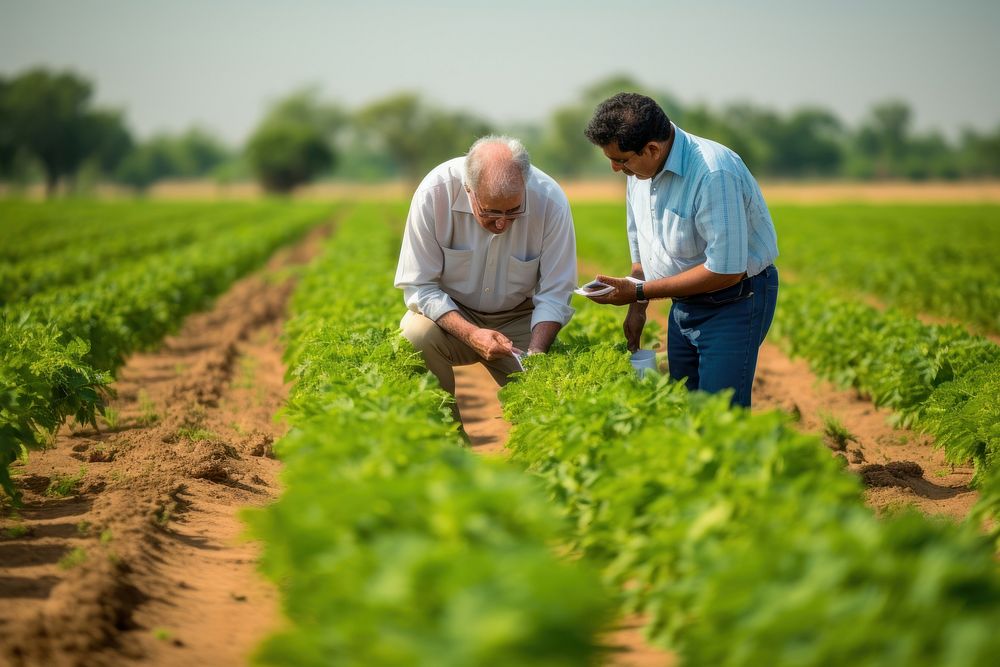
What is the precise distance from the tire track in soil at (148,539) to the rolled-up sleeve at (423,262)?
5.24 feet

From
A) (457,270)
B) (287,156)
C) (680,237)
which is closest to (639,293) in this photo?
(680,237)

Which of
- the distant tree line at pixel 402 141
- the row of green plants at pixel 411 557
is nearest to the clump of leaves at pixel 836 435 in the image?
the row of green plants at pixel 411 557

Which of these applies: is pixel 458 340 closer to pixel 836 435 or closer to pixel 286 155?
pixel 836 435

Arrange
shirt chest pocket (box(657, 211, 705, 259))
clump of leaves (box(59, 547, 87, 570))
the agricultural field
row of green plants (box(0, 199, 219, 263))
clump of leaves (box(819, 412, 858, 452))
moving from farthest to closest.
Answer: row of green plants (box(0, 199, 219, 263)) → clump of leaves (box(819, 412, 858, 452)) → shirt chest pocket (box(657, 211, 705, 259)) → clump of leaves (box(59, 547, 87, 570)) → the agricultural field

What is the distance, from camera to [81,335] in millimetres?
8086

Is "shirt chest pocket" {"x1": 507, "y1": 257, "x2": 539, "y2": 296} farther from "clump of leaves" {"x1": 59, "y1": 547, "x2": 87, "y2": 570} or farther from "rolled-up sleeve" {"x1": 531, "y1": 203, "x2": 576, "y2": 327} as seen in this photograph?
"clump of leaves" {"x1": 59, "y1": 547, "x2": 87, "y2": 570}

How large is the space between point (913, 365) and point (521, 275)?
3358mm

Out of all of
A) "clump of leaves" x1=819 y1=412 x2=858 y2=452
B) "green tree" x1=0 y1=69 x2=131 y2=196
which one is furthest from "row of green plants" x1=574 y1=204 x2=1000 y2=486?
"green tree" x1=0 y1=69 x2=131 y2=196

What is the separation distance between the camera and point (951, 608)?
246 centimetres

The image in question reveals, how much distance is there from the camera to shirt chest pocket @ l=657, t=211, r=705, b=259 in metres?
5.11

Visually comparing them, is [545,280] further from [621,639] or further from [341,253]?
[341,253]

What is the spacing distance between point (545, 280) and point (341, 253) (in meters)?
10.6

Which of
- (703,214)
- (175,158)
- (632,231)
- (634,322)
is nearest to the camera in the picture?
(703,214)

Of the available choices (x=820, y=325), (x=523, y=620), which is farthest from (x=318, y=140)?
(x=523, y=620)
